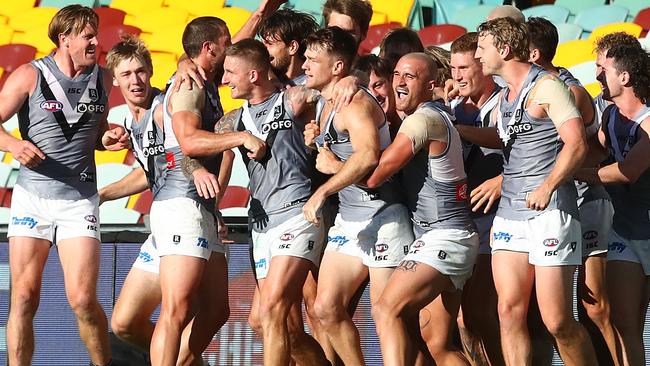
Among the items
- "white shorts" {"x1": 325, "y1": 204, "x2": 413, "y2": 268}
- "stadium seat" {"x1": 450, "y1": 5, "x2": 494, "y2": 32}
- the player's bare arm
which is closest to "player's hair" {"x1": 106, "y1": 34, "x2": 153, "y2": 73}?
the player's bare arm

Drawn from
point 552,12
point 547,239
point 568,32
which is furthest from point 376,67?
point 552,12

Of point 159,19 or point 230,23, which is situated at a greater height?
point 230,23

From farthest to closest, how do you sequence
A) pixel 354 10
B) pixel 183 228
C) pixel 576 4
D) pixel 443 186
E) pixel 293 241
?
1. pixel 576 4
2. pixel 354 10
3. pixel 183 228
4. pixel 293 241
5. pixel 443 186

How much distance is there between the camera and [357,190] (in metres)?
7.12

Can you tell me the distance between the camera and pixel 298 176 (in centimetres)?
717

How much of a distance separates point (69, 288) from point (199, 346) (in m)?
0.94

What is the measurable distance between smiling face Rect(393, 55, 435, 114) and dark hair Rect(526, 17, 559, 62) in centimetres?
67

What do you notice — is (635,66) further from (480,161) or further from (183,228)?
(183,228)

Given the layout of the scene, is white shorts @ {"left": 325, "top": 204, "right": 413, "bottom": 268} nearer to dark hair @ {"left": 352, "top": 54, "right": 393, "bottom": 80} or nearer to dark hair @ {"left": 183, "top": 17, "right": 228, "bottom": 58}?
dark hair @ {"left": 352, "top": 54, "right": 393, "bottom": 80}

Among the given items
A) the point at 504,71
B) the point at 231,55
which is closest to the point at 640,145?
the point at 504,71

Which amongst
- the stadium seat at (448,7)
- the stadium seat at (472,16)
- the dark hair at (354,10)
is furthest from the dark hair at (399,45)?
the stadium seat at (448,7)

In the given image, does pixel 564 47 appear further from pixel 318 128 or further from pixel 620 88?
pixel 318 128

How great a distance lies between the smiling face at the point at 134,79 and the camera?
7570 millimetres

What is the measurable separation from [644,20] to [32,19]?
7.75 meters
